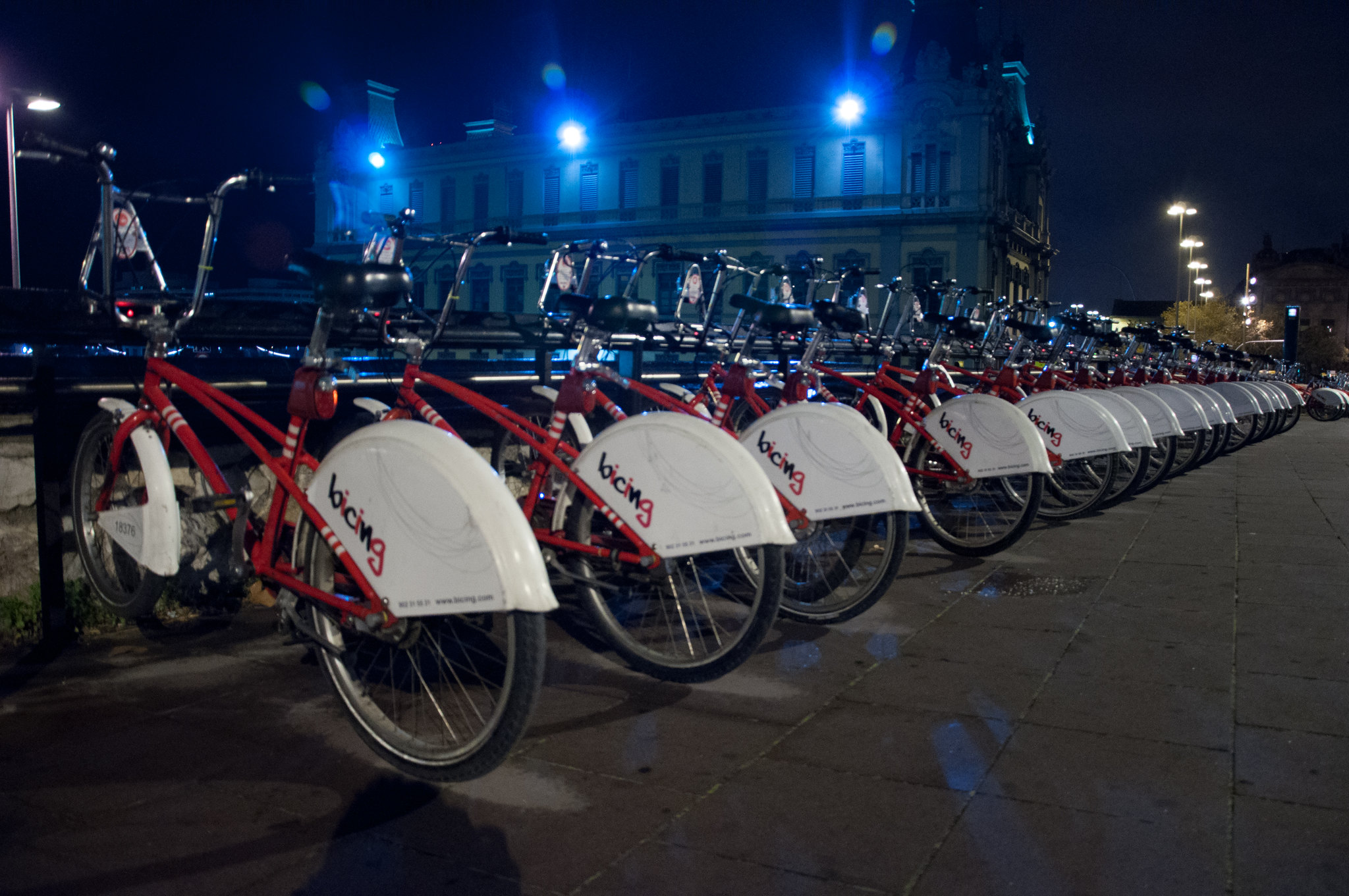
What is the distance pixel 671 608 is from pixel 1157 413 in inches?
223

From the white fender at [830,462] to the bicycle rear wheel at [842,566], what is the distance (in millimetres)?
139

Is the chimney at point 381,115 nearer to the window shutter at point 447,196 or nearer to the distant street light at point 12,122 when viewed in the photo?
the window shutter at point 447,196

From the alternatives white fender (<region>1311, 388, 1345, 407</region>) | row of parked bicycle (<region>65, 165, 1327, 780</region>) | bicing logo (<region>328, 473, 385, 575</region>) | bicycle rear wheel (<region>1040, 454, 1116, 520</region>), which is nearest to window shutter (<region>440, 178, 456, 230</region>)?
white fender (<region>1311, 388, 1345, 407</region>)

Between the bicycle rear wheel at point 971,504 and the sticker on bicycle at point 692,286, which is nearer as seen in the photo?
the bicycle rear wheel at point 971,504

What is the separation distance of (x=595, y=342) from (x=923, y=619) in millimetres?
1981

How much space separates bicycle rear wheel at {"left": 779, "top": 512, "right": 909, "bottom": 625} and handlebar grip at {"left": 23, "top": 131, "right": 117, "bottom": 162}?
9.94 ft

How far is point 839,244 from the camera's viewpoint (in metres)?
45.5

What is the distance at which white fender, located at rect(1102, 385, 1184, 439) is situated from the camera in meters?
8.43

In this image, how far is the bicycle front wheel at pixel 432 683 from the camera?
2.67m

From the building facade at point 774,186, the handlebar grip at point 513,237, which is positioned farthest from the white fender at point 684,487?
the building facade at point 774,186

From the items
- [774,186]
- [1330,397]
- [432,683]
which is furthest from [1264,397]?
Result: [774,186]

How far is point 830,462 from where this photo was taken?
442 cm

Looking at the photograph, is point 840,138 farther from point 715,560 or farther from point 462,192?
point 715,560

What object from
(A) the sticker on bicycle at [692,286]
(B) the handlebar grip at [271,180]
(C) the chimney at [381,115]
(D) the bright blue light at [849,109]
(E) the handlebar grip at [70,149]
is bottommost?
(A) the sticker on bicycle at [692,286]
